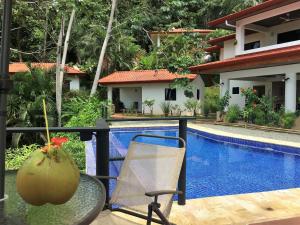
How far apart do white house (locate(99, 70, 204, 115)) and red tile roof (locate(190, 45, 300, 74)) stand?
510 cm

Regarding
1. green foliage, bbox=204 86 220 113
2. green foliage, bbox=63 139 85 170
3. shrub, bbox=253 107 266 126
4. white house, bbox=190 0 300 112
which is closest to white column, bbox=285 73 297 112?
white house, bbox=190 0 300 112

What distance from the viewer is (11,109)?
10258 mm

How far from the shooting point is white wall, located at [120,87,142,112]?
26.4 metres

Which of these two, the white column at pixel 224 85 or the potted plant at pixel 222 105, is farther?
the white column at pixel 224 85

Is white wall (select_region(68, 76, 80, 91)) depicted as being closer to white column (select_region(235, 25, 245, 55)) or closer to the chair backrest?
white column (select_region(235, 25, 245, 55))

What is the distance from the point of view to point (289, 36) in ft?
55.5

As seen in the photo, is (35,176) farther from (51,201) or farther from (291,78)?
(291,78)

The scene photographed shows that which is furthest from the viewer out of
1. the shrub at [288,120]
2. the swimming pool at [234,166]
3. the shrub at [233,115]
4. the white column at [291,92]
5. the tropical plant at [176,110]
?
the tropical plant at [176,110]

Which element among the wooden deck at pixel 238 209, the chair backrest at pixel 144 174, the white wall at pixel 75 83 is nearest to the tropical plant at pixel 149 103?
the white wall at pixel 75 83

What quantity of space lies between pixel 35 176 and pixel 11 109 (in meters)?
9.65

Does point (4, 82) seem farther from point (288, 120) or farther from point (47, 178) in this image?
point (288, 120)

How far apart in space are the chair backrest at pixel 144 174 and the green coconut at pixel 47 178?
1.62 meters

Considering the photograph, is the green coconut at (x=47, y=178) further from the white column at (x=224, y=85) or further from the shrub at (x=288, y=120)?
the white column at (x=224, y=85)

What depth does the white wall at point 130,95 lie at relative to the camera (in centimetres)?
2641
